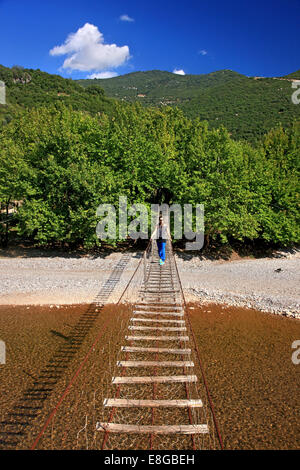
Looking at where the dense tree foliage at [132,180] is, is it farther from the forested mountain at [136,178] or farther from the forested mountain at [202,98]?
the forested mountain at [202,98]

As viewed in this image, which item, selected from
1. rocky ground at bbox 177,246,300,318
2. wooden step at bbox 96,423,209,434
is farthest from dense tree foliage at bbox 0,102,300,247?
wooden step at bbox 96,423,209,434

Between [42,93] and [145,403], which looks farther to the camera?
[42,93]

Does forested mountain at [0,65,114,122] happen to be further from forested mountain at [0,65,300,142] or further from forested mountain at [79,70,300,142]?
forested mountain at [79,70,300,142]

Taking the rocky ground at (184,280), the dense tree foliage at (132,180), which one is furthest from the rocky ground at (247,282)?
the dense tree foliage at (132,180)

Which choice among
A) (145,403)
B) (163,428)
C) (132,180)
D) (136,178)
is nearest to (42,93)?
(136,178)

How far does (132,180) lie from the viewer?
1653 cm

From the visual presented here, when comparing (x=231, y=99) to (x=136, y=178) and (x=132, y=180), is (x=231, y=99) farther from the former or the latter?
(x=132, y=180)
